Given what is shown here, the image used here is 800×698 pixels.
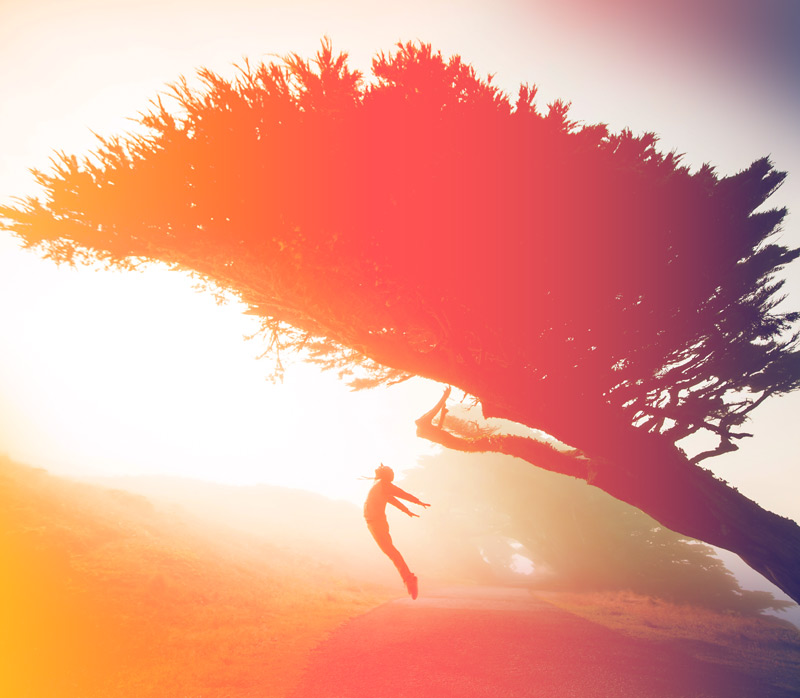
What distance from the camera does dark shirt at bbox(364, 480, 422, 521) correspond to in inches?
264

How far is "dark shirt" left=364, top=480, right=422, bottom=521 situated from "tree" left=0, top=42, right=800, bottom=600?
2.14 metres

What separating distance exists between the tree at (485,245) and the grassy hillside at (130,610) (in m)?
5.59

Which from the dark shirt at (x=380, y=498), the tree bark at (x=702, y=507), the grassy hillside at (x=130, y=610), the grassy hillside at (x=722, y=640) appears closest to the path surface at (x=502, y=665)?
the grassy hillside at (x=722, y=640)

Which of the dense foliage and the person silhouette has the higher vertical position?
the dense foliage

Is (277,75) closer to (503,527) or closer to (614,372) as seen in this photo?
(614,372)

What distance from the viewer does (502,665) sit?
6508 millimetres

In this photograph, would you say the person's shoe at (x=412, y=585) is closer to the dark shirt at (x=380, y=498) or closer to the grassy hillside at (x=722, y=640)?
the dark shirt at (x=380, y=498)

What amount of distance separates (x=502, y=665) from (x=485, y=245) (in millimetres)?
7240

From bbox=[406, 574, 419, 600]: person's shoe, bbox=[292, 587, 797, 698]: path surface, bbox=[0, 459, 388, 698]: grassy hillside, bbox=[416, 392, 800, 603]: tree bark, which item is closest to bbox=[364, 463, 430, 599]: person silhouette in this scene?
bbox=[406, 574, 419, 600]: person's shoe

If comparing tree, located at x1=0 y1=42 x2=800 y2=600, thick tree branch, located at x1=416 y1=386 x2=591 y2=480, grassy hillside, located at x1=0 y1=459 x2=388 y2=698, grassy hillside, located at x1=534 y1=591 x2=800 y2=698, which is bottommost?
grassy hillside, located at x1=534 y1=591 x2=800 y2=698

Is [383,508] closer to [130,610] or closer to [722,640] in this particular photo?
[130,610]

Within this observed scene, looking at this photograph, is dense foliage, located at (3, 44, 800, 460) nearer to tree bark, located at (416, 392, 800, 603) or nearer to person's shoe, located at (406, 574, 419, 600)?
tree bark, located at (416, 392, 800, 603)

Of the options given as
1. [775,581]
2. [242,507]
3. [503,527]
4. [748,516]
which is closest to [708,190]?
[748,516]

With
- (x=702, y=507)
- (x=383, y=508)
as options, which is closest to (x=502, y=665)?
(x=383, y=508)
